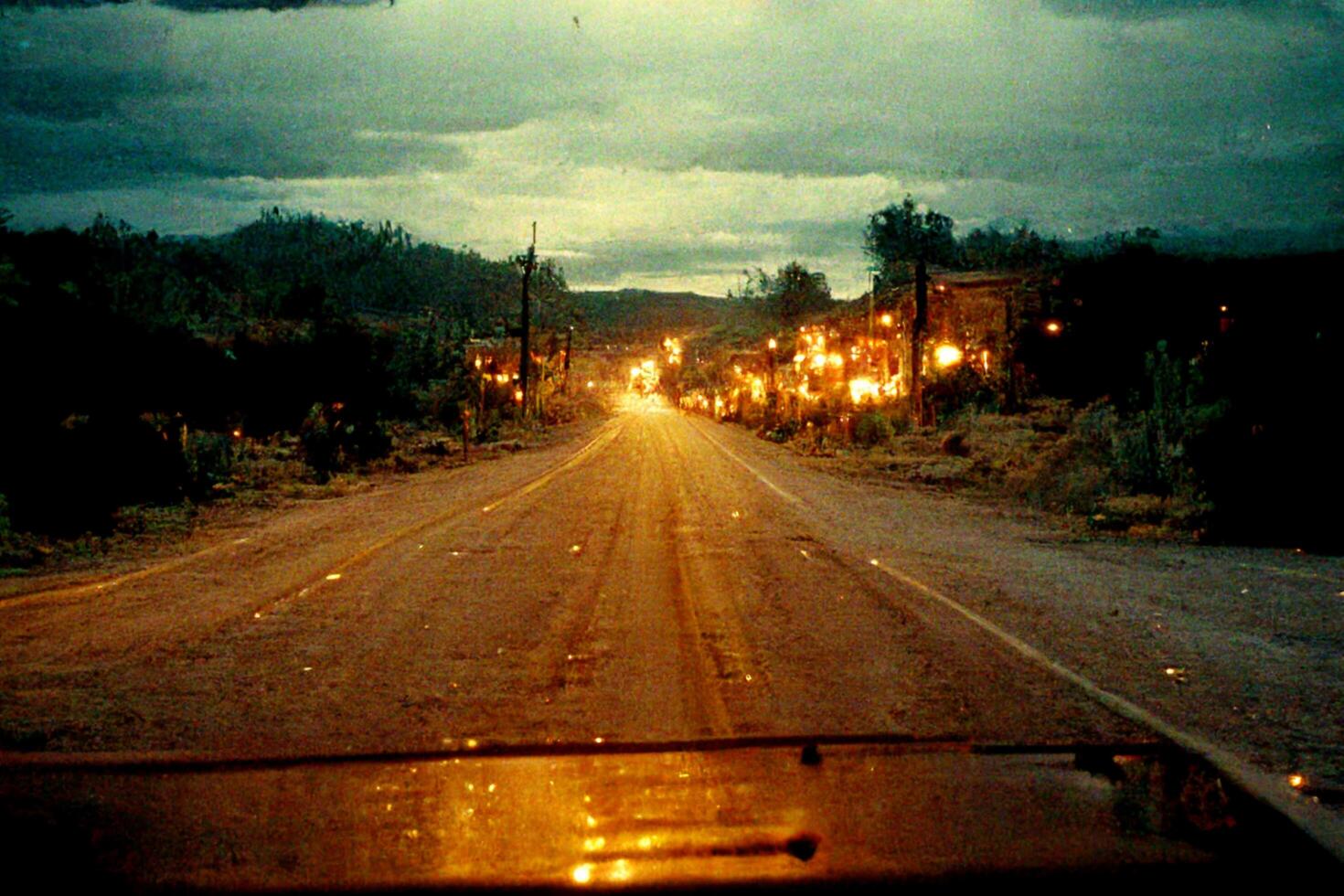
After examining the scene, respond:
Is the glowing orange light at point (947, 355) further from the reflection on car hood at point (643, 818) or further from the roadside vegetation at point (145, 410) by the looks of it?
the reflection on car hood at point (643, 818)

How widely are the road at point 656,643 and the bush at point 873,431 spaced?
27.4 metres

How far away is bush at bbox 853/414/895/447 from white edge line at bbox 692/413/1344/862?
3530 cm

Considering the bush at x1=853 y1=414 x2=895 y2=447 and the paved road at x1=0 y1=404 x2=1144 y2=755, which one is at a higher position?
the bush at x1=853 y1=414 x2=895 y2=447

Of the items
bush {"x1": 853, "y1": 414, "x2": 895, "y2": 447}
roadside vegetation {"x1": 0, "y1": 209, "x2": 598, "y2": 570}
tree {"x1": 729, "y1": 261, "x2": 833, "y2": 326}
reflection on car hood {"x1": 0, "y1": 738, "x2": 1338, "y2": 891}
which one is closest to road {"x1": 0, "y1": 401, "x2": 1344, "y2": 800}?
reflection on car hood {"x1": 0, "y1": 738, "x2": 1338, "y2": 891}

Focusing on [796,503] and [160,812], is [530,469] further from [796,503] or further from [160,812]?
[160,812]

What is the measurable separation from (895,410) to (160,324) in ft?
118

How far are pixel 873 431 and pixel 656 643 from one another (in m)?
37.9

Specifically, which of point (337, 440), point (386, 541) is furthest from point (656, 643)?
point (337, 440)

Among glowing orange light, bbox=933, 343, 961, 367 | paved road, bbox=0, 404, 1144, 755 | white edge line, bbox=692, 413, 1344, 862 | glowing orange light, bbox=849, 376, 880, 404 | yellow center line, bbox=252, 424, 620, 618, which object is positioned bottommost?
yellow center line, bbox=252, 424, 620, 618

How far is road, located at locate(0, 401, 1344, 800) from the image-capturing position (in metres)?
6.89

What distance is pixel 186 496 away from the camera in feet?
72.5

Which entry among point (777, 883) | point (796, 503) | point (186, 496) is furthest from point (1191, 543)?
point (186, 496)

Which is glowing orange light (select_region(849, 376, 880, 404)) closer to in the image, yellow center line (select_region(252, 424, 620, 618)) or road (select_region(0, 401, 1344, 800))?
yellow center line (select_region(252, 424, 620, 618))

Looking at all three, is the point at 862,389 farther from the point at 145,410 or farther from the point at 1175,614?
the point at 1175,614
